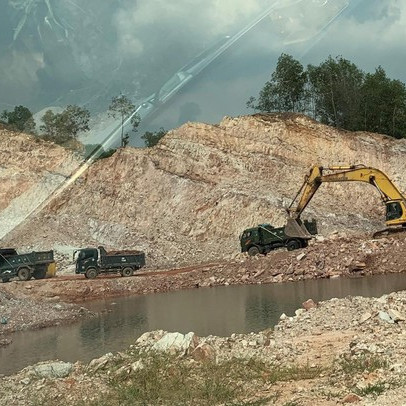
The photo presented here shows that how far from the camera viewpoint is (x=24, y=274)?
2938cm

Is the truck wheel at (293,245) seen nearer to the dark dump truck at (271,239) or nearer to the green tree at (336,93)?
the dark dump truck at (271,239)

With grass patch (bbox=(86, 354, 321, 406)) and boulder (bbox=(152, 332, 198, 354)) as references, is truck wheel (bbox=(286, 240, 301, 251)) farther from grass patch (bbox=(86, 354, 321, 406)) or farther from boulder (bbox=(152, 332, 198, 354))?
grass patch (bbox=(86, 354, 321, 406))

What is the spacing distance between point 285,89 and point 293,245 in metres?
28.2

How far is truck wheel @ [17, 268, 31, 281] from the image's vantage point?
29.2m

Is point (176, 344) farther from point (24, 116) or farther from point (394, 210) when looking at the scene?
point (394, 210)

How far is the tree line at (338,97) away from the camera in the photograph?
182ft

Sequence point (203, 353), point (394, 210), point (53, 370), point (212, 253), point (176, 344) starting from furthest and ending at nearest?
point (212, 253), point (394, 210), point (176, 344), point (203, 353), point (53, 370)

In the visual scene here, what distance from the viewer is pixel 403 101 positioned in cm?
5634

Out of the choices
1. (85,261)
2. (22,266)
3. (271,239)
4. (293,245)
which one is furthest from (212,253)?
(22,266)

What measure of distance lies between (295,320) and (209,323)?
10.2 feet

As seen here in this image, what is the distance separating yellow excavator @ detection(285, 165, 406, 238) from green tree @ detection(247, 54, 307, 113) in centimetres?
2477

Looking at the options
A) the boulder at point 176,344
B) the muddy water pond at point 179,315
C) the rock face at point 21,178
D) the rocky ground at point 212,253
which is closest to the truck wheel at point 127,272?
the rocky ground at point 212,253

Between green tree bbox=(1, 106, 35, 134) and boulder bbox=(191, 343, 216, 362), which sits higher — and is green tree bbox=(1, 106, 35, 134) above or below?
above

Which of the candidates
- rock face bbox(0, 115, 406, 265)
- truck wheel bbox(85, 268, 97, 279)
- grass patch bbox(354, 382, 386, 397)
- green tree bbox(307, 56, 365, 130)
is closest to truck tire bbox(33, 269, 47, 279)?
truck wheel bbox(85, 268, 97, 279)
